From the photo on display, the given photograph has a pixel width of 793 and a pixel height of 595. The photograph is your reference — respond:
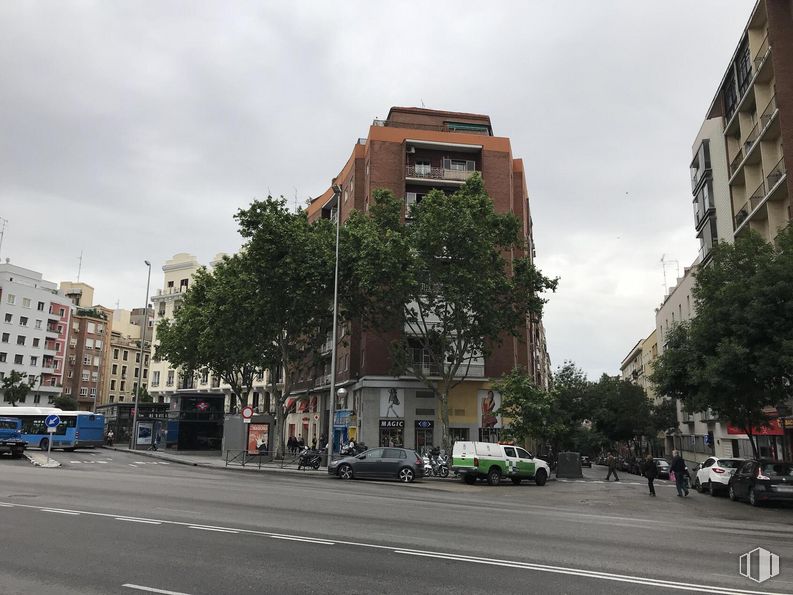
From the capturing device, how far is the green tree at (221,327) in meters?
37.2

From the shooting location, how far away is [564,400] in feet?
187

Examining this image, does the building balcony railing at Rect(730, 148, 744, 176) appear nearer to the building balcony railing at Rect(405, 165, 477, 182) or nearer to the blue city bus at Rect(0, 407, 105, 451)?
the building balcony railing at Rect(405, 165, 477, 182)

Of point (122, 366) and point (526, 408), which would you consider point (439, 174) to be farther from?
point (122, 366)

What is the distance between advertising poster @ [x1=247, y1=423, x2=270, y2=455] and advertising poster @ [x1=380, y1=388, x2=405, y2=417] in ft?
24.0

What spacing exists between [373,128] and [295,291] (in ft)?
48.6

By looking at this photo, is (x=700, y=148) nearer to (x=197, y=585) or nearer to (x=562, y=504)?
(x=562, y=504)

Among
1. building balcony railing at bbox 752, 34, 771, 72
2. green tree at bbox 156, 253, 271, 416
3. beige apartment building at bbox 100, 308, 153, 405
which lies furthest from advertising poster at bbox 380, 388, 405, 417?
beige apartment building at bbox 100, 308, 153, 405

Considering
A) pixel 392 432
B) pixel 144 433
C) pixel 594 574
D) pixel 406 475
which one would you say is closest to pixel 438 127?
pixel 392 432

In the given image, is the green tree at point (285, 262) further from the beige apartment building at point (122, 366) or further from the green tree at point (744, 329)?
the beige apartment building at point (122, 366)

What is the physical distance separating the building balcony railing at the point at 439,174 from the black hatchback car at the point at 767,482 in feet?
87.0

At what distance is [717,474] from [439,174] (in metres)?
25.4

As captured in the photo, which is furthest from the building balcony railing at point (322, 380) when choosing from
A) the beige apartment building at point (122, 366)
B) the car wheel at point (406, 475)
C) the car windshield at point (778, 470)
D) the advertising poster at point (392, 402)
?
the beige apartment building at point (122, 366)

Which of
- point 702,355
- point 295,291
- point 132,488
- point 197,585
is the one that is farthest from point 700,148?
point 197,585

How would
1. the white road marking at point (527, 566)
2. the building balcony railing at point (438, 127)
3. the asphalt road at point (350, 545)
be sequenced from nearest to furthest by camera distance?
1. the asphalt road at point (350, 545)
2. the white road marking at point (527, 566)
3. the building balcony railing at point (438, 127)
